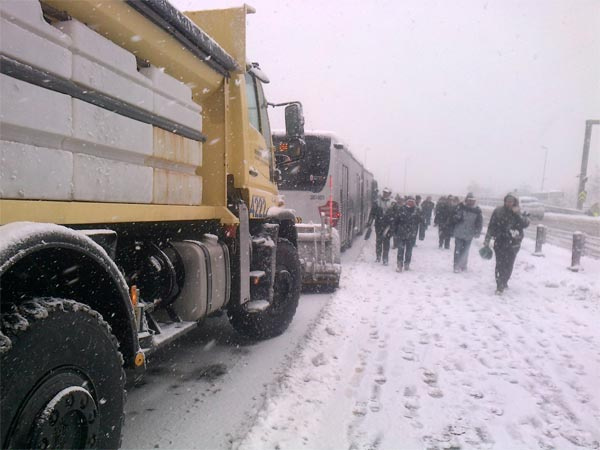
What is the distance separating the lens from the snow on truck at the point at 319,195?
791cm

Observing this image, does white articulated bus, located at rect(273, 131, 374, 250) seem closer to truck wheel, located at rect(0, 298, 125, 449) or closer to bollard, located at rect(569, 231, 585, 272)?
bollard, located at rect(569, 231, 585, 272)

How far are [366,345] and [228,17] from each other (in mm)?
3441

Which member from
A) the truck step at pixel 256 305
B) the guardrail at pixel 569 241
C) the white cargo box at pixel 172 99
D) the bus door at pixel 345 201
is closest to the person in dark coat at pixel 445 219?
the bus door at pixel 345 201

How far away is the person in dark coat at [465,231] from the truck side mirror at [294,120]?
6.32 m

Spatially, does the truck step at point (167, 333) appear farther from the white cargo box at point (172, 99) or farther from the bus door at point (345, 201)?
the bus door at point (345, 201)

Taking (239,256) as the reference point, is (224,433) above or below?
below

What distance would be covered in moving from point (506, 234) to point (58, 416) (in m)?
7.51

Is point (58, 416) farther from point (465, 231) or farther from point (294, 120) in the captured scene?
point (465, 231)

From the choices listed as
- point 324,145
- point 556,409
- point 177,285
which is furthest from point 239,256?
point 324,145

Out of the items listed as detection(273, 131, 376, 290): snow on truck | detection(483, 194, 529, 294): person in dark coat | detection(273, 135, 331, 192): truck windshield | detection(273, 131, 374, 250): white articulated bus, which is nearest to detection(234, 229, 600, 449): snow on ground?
detection(483, 194, 529, 294): person in dark coat

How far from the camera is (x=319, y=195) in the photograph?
10.8 meters

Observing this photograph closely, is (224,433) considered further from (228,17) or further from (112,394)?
(228,17)

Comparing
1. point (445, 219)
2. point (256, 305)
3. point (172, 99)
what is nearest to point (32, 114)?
point (172, 99)

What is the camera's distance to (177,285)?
10.8 feet
